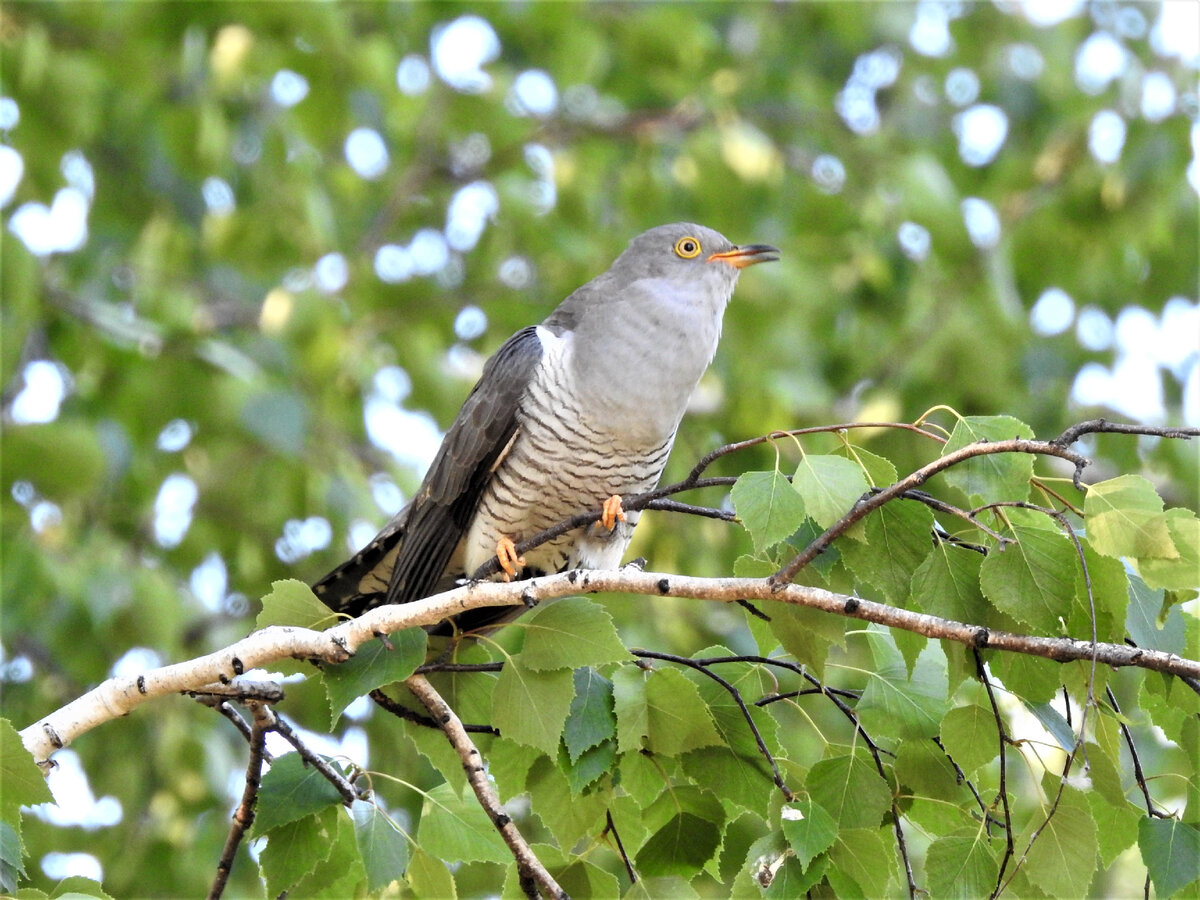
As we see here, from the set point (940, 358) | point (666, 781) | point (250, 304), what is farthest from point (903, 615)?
point (250, 304)

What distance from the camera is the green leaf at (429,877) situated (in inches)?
78.3

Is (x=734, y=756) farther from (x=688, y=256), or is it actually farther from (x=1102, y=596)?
(x=688, y=256)

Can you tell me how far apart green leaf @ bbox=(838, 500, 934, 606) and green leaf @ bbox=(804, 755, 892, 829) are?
0.91ft

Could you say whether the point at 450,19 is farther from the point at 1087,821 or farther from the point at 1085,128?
the point at 1087,821

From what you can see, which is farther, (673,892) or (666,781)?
(666,781)

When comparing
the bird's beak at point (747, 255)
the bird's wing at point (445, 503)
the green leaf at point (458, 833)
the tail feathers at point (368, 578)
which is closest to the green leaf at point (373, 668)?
the green leaf at point (458, 833)

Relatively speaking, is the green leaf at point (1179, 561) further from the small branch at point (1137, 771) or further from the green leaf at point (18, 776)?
the green leaf at point (18, 776)

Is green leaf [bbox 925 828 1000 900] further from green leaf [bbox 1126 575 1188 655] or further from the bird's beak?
the bird's beak

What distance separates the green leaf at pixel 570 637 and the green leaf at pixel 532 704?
25 millimetres

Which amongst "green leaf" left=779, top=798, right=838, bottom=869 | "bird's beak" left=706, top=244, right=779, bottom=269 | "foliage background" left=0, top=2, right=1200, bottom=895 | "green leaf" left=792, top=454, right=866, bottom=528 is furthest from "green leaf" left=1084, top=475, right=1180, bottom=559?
"foliage background" left=0, top=2, right=1200, bottom=895

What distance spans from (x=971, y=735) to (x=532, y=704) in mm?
656

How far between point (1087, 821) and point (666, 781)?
636mm

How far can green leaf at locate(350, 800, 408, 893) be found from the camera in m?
1.85

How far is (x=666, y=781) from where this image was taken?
201cm
